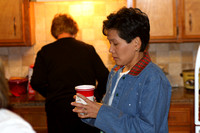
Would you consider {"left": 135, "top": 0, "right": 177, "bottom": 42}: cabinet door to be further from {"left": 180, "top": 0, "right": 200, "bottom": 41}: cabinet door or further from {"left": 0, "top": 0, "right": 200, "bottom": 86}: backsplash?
{"left": 0, "top": 0, "right": 200, "bottom": 86}: backsplash

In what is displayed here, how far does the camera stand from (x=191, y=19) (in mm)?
2785

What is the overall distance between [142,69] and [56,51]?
1.13 m

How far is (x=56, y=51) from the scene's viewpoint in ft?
7.66

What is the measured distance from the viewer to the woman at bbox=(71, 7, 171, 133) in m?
1.27

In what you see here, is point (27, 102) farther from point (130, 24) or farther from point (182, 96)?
point (130, 24)

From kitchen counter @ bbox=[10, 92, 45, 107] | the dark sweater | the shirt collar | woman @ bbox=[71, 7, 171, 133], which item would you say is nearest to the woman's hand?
woman @ bbox=[71, 7, 171, 133]

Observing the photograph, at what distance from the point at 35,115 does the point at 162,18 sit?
5.05 feet

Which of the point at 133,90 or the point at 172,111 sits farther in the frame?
the point at 172,111

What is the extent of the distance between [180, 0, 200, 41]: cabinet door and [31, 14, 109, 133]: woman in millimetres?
964

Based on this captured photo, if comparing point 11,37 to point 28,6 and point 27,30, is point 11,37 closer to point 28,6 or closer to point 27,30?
point 27,30

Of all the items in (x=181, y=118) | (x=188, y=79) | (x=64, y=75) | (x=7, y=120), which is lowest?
(x=181, y=118)

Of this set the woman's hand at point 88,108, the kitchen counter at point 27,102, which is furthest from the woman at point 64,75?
the woman's hand at point 88,108

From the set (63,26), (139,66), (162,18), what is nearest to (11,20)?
(63,26)

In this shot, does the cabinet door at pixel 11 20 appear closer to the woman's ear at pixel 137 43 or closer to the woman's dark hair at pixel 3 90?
the woman's ear at pixel 137 43
